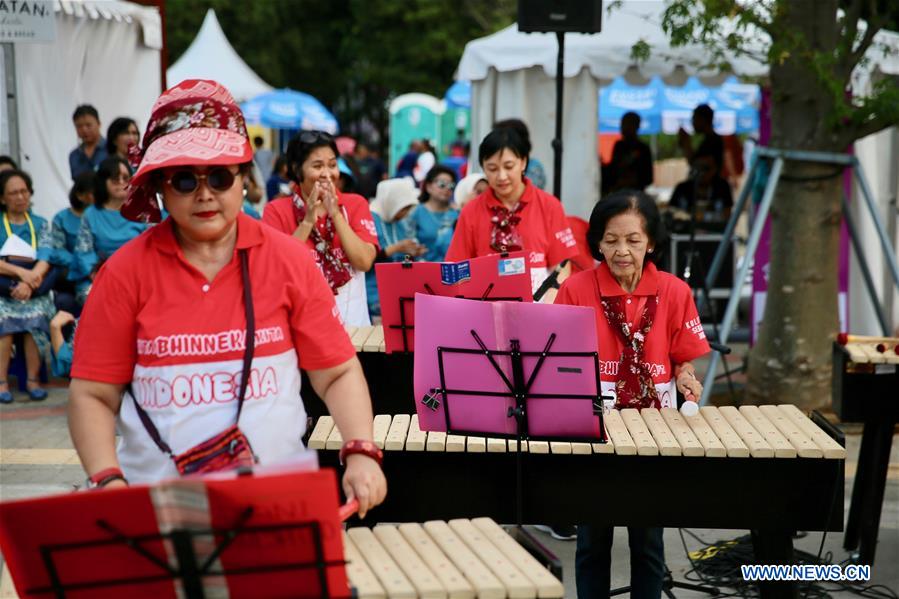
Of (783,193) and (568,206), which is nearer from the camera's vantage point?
(783,193)

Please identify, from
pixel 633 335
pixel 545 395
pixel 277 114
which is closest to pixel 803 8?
pixel 633 335

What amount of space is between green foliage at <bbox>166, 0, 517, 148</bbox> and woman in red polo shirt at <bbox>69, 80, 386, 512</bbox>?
3077cm

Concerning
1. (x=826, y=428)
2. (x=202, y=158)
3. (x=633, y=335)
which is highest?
(x=202, y=158)

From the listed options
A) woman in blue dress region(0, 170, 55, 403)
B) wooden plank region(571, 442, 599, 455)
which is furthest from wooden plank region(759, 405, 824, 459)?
woman in blue dress region(0, 170, 55, 403)

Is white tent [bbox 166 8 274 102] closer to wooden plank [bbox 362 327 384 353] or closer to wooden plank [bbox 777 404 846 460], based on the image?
wooden plank [bbox 362 327 384 353]

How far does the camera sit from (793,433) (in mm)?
4234

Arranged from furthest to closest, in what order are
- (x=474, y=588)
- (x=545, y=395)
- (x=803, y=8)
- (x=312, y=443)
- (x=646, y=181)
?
(x=646, y=181) < (x=803, y=8) < (x=312, y=443) < (x=545, y=395) < (x=474, y=588)

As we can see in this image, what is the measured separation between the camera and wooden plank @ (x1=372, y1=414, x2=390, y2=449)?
416 centimetres

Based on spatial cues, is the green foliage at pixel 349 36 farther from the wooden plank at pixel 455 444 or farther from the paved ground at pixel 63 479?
the wooden plank at pixel 455 444

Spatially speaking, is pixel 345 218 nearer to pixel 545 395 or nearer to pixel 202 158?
pixel 545 395

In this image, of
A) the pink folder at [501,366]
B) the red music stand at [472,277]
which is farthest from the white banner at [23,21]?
the pink folder at [501,366]

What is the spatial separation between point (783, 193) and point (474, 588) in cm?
624

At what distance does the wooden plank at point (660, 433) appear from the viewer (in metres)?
4.04

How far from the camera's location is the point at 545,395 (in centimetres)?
378
